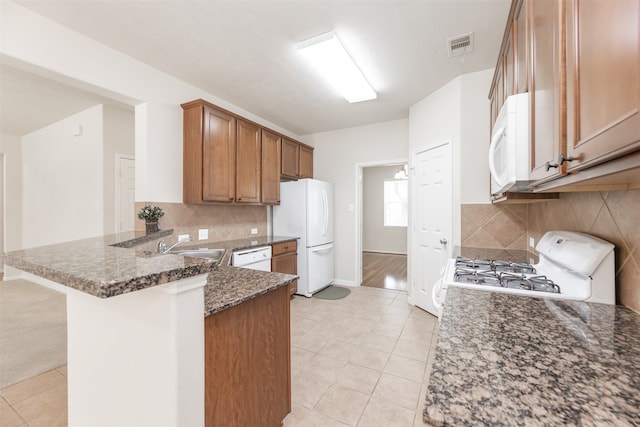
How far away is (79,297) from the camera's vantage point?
113cm

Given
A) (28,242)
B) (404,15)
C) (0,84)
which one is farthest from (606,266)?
(28,242)

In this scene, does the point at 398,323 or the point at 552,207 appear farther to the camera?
the point at 398,323

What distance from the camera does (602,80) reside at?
58 cm

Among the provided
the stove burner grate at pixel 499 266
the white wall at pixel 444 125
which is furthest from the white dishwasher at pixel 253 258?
the white wall at pixel 444 125

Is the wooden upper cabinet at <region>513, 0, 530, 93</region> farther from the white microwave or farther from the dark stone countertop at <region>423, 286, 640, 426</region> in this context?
the dark stone countertop at <region>423, 286, 640, 426</region>

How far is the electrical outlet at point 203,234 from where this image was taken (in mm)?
3048

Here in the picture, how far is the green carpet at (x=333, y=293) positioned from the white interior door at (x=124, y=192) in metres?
2.89

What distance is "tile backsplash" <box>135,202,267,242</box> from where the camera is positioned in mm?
2713

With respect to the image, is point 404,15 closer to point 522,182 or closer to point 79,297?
point 522,182

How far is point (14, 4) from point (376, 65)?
274 cm

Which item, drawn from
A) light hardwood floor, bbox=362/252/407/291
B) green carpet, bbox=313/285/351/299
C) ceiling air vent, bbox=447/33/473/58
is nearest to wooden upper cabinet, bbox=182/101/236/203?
green carpet, bbox=313/285/351/299

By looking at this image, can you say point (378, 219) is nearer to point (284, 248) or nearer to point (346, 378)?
point (284, 248)

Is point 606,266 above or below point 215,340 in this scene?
above

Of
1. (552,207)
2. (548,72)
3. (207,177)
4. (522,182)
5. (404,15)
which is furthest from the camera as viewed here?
(207,177)
